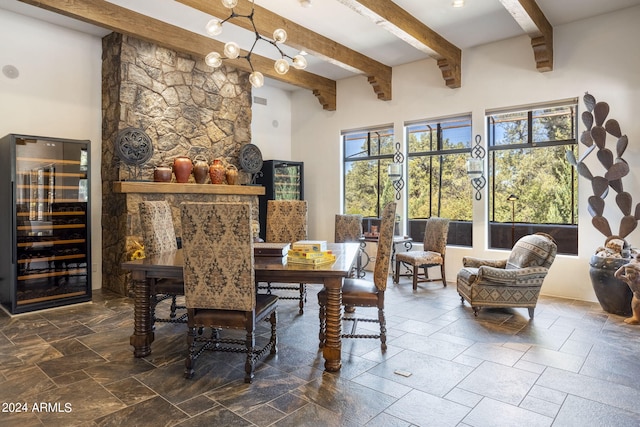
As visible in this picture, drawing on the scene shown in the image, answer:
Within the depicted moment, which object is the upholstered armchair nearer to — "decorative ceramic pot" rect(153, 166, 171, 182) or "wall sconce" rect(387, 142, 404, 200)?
"wall sconce" rect(387, 142, 404, 200)

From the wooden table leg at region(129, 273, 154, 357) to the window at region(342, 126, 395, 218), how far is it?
4509 mm

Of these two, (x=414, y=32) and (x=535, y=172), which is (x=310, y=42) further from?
(x=535, y=172)

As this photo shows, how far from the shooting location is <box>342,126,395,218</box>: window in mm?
6762

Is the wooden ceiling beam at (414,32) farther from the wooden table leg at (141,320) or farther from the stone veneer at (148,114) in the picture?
the wooden table leg at (141,320)

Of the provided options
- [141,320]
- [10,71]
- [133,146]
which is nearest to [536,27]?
[133,146]

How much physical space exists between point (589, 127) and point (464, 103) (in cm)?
166

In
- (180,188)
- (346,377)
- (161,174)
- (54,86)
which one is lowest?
(346,377)

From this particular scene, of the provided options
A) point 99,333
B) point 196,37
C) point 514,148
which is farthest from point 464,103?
point 99,333

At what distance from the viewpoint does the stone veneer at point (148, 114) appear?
16.1 feet

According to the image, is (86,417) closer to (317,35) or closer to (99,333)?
(99,333)

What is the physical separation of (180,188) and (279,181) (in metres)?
2.19

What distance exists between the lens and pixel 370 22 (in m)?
4.83

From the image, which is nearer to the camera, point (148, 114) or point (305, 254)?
point (305, 254)

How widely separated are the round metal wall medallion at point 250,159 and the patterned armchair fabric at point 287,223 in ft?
5.16
